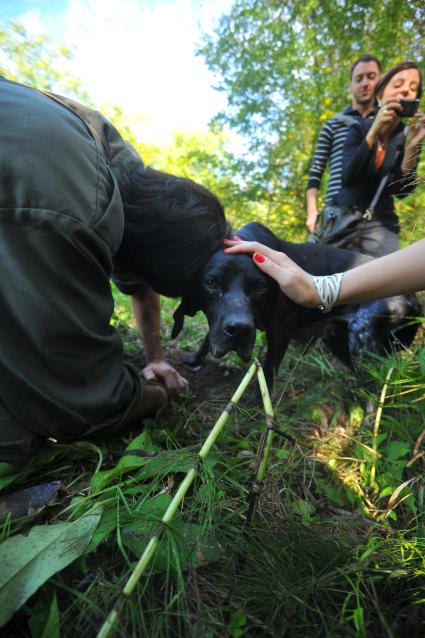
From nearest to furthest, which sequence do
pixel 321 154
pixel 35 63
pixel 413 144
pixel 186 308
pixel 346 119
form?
→ pixel 186 308, pixel 413 144, pixel 346 119, pixel 321 154, pixel 35 63

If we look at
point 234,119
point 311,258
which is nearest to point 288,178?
point 234,119

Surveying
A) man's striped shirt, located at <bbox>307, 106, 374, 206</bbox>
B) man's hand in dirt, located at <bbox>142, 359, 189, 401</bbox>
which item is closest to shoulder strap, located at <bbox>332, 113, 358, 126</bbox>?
man's striped shirt, located at <bbox>307, 106, 374, 206</bbox>

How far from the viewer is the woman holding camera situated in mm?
2668

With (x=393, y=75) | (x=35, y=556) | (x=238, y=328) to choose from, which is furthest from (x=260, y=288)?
(x=393, y=75)

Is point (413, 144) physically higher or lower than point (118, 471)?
higher

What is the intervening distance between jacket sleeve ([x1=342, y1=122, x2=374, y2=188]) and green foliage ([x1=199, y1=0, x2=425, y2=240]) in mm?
1383

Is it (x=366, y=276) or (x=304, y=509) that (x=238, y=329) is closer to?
(x=366, y=276)

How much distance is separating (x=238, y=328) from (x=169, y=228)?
602 millimetres

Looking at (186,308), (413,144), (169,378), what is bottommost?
(169,378)

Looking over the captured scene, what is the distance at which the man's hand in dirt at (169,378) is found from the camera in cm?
210

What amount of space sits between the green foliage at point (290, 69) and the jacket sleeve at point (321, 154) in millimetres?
1292

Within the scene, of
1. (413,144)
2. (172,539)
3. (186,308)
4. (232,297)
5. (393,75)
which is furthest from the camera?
(393,75)

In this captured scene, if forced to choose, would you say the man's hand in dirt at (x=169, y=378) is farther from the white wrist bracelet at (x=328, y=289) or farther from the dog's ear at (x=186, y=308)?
the white wrist bracelet at (x=328, y=289)

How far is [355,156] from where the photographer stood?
113 inches
